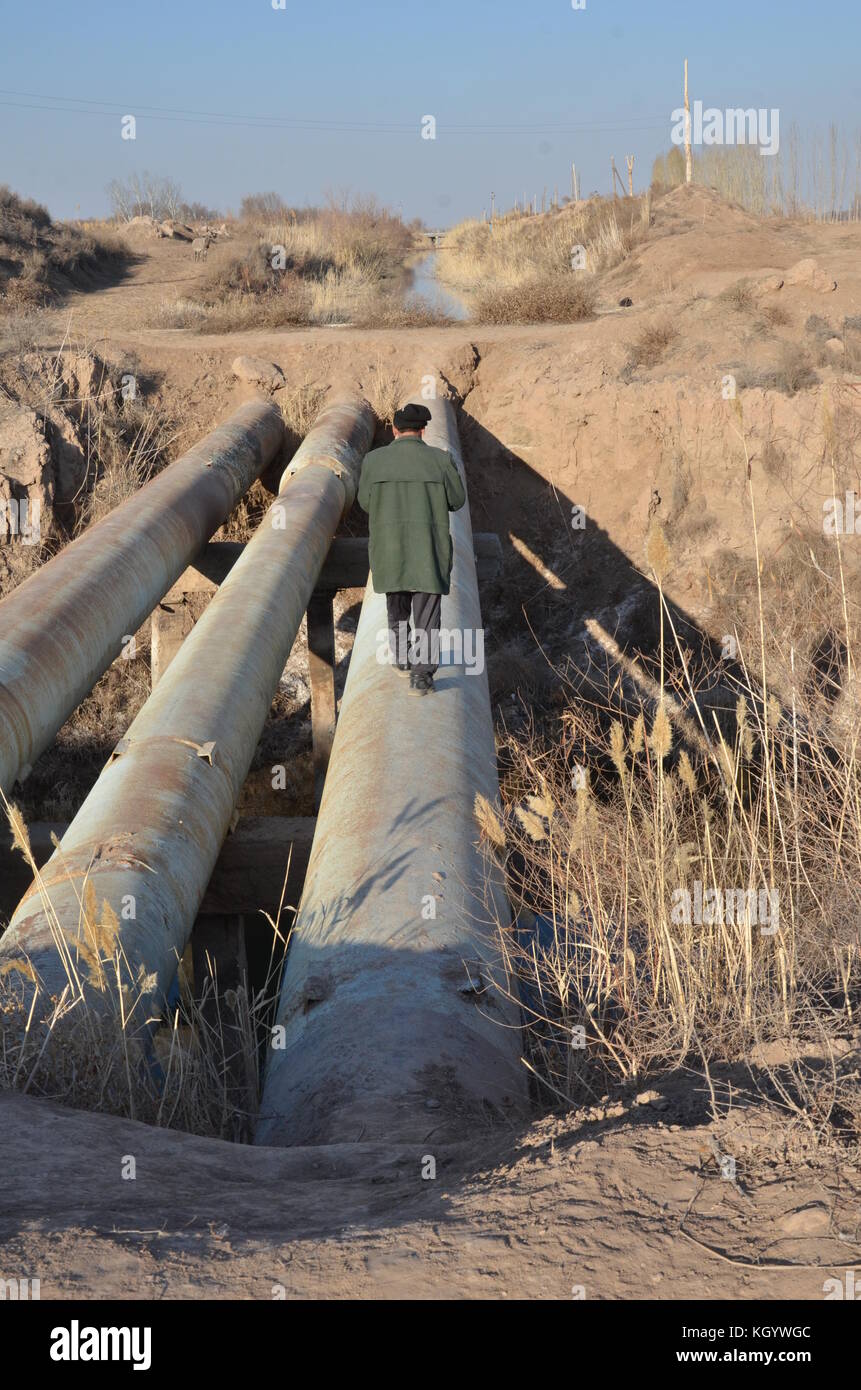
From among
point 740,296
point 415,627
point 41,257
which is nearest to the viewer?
point 415,627

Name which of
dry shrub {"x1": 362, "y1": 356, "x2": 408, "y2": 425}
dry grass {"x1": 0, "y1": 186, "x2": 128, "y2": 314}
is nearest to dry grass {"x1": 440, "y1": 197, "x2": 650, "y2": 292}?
dry shrub {"x1": 362, "y1": 356, "x2": 408, "y2": 425}

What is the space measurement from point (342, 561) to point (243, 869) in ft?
11.5

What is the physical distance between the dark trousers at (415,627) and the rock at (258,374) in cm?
731

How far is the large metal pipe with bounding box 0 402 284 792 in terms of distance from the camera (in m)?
6.17

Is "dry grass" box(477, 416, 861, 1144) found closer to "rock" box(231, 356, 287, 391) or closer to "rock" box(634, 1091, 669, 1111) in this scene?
"rock" box(634, 1091, 669, 1111)

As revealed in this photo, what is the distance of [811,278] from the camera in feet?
43.8

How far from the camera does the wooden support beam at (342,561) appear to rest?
10.4m

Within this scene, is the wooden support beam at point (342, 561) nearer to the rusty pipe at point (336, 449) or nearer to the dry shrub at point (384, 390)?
the rusty pipe at point (336, 449)

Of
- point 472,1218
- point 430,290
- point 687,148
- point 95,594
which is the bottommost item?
point 472,1218

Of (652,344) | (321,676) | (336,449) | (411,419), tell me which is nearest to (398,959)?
(411,419)

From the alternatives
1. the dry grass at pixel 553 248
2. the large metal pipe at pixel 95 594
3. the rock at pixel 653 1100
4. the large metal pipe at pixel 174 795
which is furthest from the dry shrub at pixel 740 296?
the rock at pixel 653 1100

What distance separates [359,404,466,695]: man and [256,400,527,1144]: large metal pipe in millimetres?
669

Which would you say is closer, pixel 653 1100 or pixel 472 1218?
pixel 472 1218

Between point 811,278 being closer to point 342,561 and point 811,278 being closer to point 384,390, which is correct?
point 384,390
